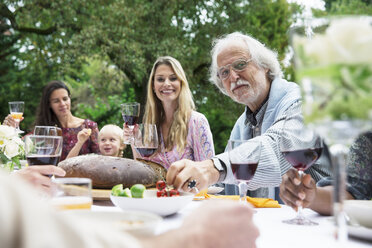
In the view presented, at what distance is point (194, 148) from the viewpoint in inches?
166

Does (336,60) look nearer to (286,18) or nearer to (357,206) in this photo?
(357,206)

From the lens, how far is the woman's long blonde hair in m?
4.21

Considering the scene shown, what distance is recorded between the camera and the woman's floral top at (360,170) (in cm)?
182

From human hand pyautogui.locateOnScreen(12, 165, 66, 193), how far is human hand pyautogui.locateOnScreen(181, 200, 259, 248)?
3.09ft

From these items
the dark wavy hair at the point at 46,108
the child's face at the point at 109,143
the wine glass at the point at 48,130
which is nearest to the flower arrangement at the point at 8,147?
the wine glass at the point at 48,130

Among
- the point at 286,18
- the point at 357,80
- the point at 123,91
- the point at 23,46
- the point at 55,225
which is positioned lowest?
the point at 55,225

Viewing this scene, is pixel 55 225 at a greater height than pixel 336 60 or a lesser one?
lesser

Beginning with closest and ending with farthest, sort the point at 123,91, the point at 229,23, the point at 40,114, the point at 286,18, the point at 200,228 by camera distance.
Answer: the point at 200,228
the point at 40,114
the point at 229,23
the point at 123,91
the point at 286,18

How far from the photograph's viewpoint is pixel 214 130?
13.6m

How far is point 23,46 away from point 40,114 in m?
7.31

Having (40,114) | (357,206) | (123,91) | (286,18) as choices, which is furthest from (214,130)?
(357,206)

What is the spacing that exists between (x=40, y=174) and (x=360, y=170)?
154 cm

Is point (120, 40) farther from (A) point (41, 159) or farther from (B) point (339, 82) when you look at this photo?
(B) point (339, 82)

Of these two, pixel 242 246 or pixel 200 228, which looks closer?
pixel 200 228
